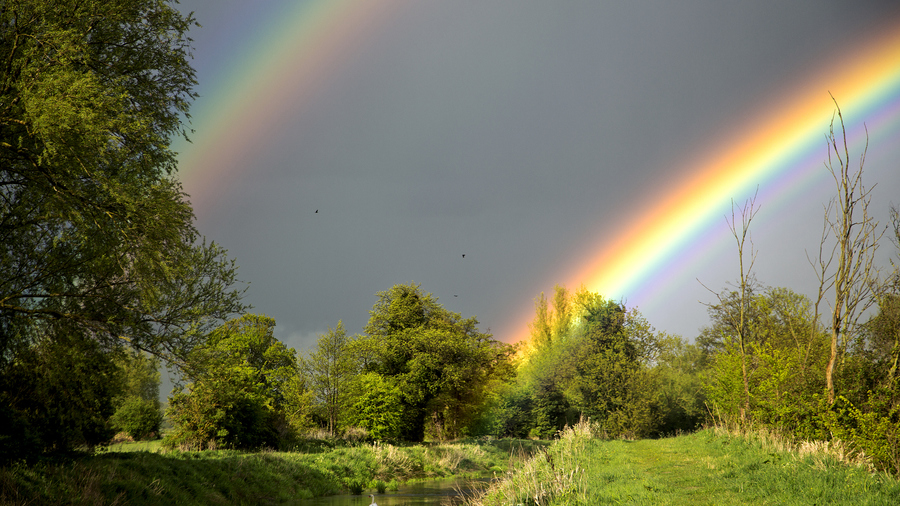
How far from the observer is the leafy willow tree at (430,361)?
39.4 meters

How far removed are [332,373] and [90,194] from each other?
2921 centimetres

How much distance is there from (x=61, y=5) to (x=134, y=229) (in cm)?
456

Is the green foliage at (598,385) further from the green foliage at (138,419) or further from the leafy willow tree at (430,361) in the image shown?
the green foliage at (138,419)

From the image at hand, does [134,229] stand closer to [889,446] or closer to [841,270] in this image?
[889,446]

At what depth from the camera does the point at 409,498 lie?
21.6 m

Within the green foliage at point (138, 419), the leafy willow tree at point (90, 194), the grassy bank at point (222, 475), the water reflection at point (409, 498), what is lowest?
the water reflection at point (409, 498)

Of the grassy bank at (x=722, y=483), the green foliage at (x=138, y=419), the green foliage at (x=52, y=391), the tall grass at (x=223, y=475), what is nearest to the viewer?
the grassy bank at (x=722, y=483)

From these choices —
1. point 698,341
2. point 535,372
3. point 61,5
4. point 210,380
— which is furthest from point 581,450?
point 698,341

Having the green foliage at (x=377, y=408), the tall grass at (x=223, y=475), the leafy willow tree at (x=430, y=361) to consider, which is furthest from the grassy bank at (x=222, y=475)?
the leafy willow tree at (x=430, y=361)

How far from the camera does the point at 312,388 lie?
36.8 m

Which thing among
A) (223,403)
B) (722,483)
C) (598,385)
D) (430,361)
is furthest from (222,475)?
(598,385)

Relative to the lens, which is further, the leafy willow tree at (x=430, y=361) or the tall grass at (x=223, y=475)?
the leafy willow tree at (x=430, y=361)

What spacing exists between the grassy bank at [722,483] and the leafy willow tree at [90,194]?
29.6ft

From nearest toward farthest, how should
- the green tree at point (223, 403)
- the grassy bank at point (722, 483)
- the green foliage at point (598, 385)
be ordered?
1. the grassy bank at point (722, 483)
2. the green tree at point (223, 403)
3. the green foliage at point (598, 385)
